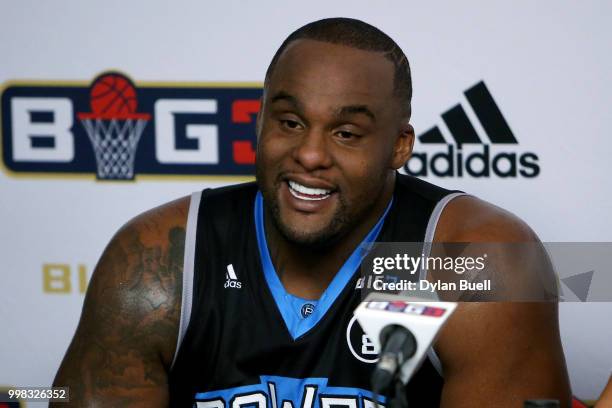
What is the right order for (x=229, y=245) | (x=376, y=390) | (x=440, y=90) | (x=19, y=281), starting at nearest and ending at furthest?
(x=376, y=390) → (x=229, y=245) → (x=440, y=90) → (x=19, y=281)

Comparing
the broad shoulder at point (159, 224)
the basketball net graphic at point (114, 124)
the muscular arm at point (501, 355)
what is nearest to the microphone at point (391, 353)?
the muscular arm at point (501, 355)

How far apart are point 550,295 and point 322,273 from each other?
0.41 meters

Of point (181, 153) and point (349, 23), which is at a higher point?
point (349, 23)

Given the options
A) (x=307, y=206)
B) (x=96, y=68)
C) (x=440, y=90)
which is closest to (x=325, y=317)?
(x=307, y=206)

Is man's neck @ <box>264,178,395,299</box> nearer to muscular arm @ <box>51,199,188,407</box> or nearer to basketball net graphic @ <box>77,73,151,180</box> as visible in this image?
muscular arm @ <box>51,199,188,407</box>

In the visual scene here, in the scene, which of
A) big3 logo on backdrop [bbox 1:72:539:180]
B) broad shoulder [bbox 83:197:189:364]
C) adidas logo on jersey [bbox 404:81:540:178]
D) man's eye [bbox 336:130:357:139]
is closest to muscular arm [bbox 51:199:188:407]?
broad shoulder [bbox 83:197:189:364]

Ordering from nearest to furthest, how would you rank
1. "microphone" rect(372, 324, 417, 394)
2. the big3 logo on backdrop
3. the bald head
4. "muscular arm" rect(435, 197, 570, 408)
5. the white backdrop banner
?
"microphone" rect(372, 324, 417, 394) → "muscular arm" rect(435, 197, 570, 408) → the bald head → the white backdrop banner → the big3 logo on backdrop

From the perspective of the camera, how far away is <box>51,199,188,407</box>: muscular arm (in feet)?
6.08

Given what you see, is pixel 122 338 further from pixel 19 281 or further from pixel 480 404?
pixel 19 281

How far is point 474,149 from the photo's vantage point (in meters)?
2.42

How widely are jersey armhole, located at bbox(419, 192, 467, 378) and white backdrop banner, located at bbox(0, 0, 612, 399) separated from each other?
0.47 meters

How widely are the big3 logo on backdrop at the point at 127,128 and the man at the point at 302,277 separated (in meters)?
0.50

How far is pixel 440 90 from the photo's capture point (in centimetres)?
242

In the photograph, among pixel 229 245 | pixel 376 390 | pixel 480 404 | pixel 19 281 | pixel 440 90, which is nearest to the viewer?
pixel 376 390
